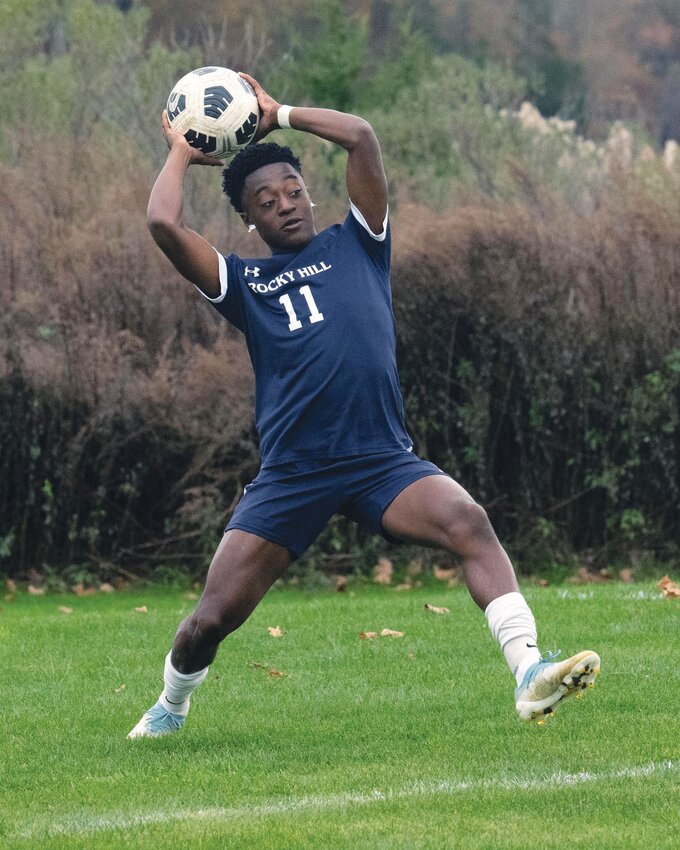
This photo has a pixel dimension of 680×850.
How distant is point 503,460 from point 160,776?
8.17m

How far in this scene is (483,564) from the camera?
5434mm

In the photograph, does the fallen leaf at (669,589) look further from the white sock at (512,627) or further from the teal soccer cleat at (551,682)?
the teal soccer cleat at (551,682)

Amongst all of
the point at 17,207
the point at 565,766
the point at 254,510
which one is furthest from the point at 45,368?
the point at 565,766

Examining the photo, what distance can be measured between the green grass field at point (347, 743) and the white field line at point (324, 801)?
1 centimetres

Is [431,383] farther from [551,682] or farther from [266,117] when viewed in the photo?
[551,682]

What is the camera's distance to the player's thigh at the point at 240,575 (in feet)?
18.9

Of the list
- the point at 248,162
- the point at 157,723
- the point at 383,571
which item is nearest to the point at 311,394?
the point at 248,162

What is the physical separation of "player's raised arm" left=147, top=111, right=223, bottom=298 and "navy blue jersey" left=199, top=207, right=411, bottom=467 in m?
0.06

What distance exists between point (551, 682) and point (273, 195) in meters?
2.37

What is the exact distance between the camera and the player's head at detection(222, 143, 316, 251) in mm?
6082

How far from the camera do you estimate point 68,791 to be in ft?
17.5

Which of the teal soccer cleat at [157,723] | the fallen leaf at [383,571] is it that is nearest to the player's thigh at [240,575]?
the teal soccer cleat at [157,723]

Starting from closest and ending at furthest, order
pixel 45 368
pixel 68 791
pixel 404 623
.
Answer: pixel 68 791
pixel 404 623
pixel 45 368

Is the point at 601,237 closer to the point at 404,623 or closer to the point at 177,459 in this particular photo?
the point at 177,459
